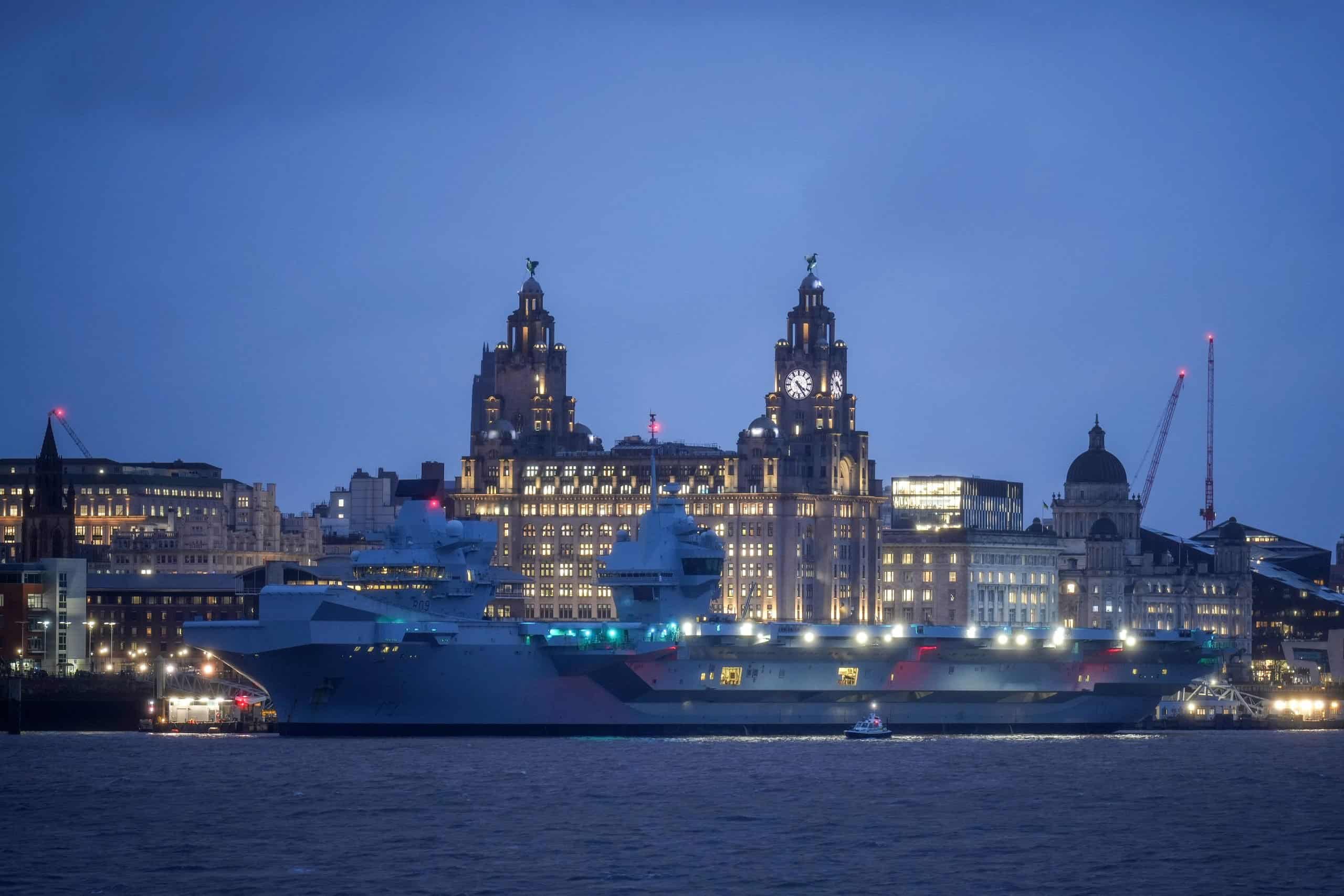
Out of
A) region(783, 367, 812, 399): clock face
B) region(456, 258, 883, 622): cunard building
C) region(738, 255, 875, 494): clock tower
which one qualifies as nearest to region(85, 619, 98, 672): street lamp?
A: region(456, 258, 883, 622): cunard building

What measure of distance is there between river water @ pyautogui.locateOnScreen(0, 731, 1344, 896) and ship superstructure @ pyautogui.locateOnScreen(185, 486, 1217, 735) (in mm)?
2222

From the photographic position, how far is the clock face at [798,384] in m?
190

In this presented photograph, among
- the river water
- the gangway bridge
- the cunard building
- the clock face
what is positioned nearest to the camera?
the river water

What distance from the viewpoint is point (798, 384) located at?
190 m

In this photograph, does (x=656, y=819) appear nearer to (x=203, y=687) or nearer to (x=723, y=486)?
(x=203, y=687)

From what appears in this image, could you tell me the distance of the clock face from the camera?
190m

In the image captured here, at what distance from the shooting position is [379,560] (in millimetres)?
Answer: 109562

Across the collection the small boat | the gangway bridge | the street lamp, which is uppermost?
the street lamp

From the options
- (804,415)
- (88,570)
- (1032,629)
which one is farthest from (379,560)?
(804,415)

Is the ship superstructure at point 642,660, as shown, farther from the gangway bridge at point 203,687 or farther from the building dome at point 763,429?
the building dome at point 763,429

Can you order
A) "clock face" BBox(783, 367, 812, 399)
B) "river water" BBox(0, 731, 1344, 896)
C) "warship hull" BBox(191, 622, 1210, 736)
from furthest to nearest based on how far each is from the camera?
"clock face" BBox(783, 367, 812, 399), "warship hull" BBox(191, 622, 1210, 736), "river water" BBox(0, 731, 1344, 896)

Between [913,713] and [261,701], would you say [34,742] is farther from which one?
[913,713]

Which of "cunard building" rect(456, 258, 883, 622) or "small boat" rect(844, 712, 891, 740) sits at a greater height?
"cunard building" rect(456, 258, 883, 622)

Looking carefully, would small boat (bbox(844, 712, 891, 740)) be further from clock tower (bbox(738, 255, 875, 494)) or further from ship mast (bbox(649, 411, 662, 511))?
clock tower (bbox(738, 255, 875, 494))
